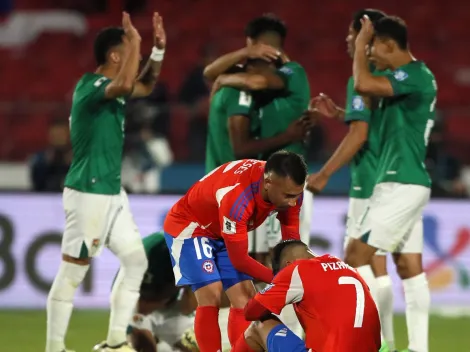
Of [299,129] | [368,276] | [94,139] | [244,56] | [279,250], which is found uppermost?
[244,56]

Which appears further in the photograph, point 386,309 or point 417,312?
point 386,309

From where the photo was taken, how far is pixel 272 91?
7852 millimetres

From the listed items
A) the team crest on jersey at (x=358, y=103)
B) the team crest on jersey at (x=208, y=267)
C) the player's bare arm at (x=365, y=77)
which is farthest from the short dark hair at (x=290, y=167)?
the team crest on jersey at (x=358, y=103)

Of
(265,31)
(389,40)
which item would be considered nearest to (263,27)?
(265,31)

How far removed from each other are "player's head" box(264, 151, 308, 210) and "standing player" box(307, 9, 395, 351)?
1.48 metres

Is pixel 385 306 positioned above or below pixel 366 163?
below

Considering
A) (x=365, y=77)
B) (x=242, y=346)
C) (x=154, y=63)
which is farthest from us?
(x=154, y=63)

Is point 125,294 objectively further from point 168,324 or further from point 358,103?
point 358,103

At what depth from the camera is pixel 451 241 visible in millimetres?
10414

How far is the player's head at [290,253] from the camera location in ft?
19.3

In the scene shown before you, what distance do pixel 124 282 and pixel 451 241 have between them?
13.4 ft

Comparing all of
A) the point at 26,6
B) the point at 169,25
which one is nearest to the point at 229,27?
the point at 169,25

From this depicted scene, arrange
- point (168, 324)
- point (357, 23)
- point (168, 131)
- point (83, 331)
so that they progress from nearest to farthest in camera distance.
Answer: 1. point (168, 324)
2. point (357, 23)
3. point (83, 331)
4. point (168, 131)

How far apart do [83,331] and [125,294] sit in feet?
5.78
